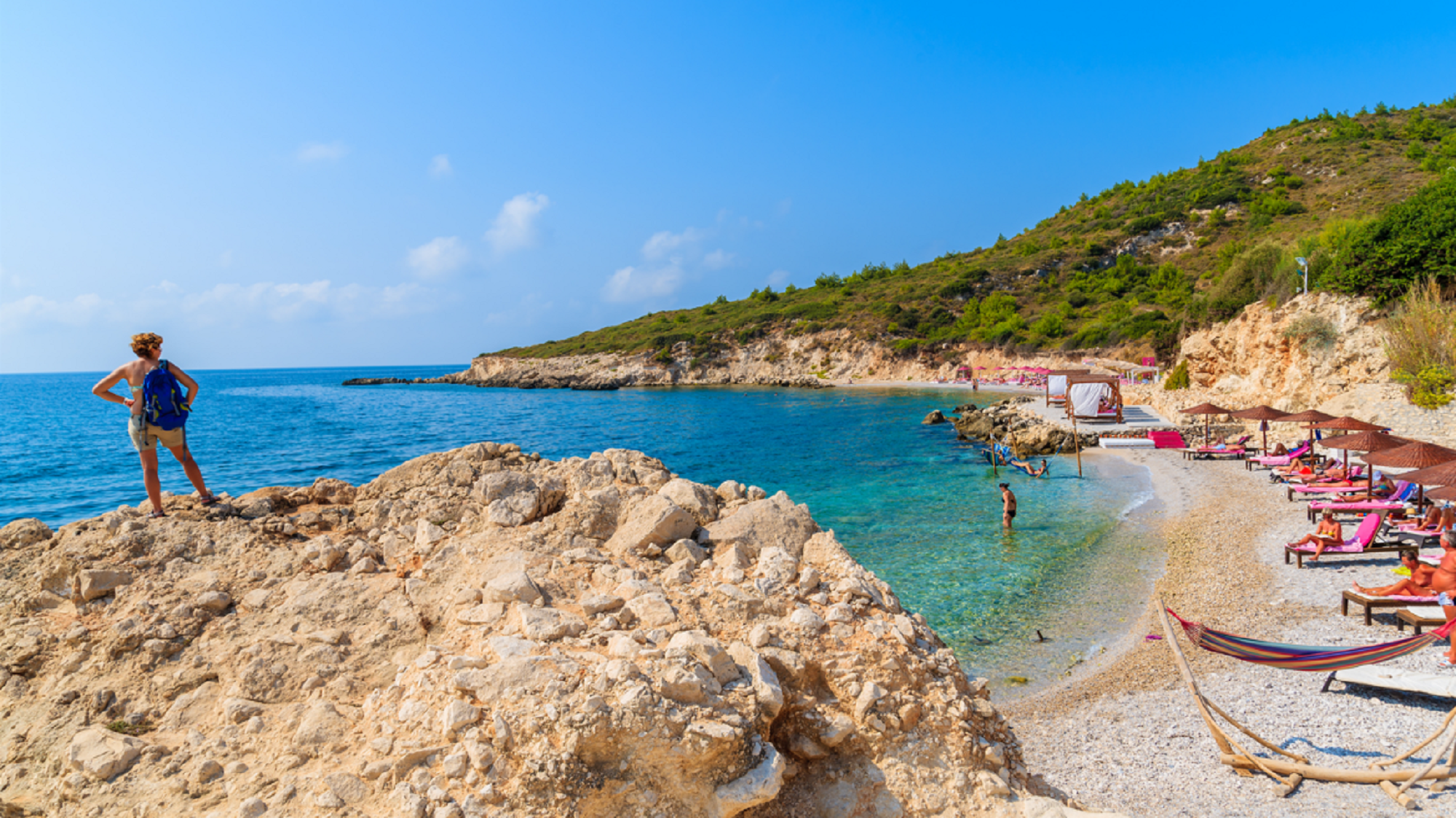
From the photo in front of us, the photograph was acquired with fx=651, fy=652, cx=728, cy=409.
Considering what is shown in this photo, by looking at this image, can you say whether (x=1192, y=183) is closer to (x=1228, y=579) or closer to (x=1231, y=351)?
(x=1231, y=351)

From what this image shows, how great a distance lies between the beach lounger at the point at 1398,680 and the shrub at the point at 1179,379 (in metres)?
32.4

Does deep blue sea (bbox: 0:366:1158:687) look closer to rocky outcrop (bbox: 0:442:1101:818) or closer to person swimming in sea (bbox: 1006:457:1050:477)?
person swimming in sea (bbox: 1006:457:1050:477)

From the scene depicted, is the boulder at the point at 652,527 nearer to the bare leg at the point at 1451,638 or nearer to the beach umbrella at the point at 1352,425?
the bare leg at the point at 1451,638

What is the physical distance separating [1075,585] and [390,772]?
1265 cm

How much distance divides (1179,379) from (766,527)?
39298mm

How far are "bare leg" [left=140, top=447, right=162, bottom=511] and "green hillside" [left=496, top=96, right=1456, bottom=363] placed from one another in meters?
37.1

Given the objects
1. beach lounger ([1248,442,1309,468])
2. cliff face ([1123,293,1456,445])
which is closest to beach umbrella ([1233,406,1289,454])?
beach lounger ([1248,442,1309,468])

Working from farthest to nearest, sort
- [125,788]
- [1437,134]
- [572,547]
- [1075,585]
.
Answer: [1437,134], [1075,585], [572,547], [125,788]

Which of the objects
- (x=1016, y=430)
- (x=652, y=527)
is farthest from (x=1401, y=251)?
(x=652, y=527)

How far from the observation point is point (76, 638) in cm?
372

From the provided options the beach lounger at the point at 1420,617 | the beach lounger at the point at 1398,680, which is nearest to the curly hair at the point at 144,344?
the beach lounger at the point at 1398,680

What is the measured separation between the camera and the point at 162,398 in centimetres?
525

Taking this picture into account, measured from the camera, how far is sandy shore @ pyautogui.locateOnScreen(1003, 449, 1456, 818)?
5.66 meters

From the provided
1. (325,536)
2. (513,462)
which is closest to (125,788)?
(325,536)
